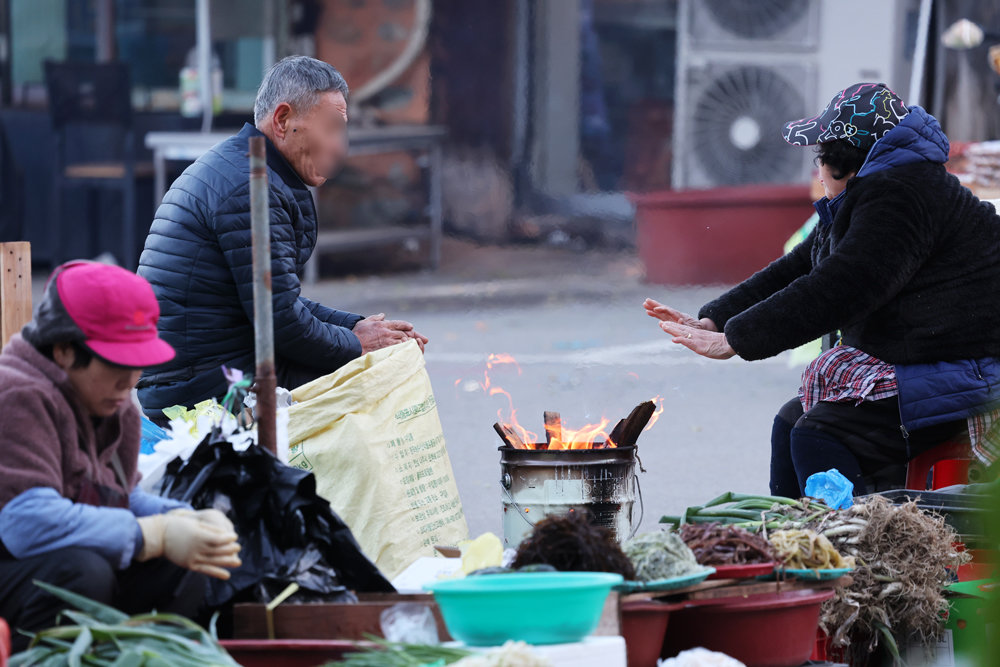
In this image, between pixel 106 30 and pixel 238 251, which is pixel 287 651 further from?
pixel 106 30

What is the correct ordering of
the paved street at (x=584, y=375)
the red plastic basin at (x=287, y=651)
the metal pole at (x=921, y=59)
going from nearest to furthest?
1. the red plastic basin at (x=287, y=651)
2. the paved street at (x=584, y=375)
3. the metal pole at (x=921, y=59)

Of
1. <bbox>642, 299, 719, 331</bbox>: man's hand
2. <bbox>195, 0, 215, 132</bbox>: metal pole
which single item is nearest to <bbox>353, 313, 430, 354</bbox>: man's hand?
<bbox>642, 299, 719, 331</bbox>: man's hand

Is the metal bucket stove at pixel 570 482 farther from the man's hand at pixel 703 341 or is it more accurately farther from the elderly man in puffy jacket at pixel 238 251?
the elderly man in puffy jacket at pixel 238 251

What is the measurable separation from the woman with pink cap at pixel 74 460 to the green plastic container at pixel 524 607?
18.0 inches

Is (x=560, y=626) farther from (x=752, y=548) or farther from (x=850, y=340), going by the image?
(x=850, y=340)

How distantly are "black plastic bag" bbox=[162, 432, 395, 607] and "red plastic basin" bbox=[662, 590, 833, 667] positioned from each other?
2.24 ft

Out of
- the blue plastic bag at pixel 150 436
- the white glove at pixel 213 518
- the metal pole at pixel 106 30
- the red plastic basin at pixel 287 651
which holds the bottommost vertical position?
the red plastic basin at pixel 287 651

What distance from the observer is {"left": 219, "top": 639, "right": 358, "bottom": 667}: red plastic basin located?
8.73 ft

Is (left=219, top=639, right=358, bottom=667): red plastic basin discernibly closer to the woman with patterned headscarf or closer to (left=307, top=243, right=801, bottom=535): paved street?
the woman with patterned headscarf

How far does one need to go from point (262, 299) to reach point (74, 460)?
21.9 inches

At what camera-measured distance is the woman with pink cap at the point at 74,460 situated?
2564mm

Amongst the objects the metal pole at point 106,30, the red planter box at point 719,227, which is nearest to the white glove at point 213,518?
the red planter box at point 719,227

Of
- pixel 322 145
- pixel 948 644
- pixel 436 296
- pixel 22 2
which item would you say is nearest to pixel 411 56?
pixel 436 296

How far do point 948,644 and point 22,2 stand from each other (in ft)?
37.8
